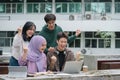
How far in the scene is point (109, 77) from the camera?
4.74 m

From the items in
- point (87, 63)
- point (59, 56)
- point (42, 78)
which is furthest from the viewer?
point (87, 63)

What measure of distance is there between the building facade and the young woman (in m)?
35.9

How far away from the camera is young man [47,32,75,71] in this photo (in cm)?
537

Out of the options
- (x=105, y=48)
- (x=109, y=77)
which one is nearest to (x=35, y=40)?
(x=109, y=77)

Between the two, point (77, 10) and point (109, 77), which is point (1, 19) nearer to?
point (77, 10)

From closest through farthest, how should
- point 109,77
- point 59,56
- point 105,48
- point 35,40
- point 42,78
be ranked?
point 42,78 < point 109,77 < point 35,40 < point 59,56 < point 105,48

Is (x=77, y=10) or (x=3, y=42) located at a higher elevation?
(x=77, y=10)

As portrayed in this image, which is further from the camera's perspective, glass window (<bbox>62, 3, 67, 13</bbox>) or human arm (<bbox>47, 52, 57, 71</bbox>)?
glass window (<bbox>62, 3, 67, 13</bbox>)

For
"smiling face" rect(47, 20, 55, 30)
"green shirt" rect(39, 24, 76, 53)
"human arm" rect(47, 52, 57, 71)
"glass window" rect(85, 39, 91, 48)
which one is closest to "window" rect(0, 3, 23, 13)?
"glass window" rect(85, 39, 91, 48)

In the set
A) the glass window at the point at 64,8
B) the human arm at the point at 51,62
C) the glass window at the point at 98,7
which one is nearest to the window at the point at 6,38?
the glass window at the point at 64,8

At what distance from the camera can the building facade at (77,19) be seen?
42344mm

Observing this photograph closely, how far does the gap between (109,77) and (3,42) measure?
41.2 m

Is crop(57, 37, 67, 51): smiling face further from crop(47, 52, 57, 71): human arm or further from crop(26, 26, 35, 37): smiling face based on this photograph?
crop(26, 26, 35, 37): smiling face

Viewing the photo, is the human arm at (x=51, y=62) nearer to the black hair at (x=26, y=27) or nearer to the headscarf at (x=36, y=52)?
the headscarf at (x=36, y=52)
